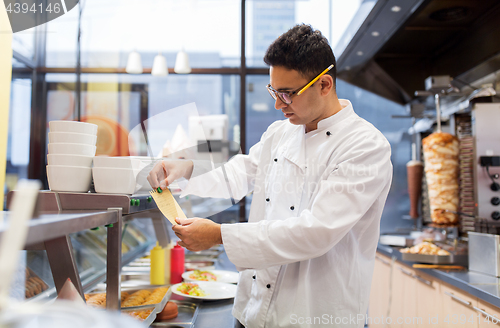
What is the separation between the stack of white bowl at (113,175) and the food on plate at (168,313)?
690mm

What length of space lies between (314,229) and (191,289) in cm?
100

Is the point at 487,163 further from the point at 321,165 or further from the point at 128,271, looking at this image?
the point at 128,271

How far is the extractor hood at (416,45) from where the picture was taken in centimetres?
278

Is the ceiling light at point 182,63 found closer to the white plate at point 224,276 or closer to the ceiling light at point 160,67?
the ceiling light at point 160,67

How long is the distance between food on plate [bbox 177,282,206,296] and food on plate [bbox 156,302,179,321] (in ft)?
A: 0.61

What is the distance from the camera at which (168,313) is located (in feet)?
5.28

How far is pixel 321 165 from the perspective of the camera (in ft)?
4.57

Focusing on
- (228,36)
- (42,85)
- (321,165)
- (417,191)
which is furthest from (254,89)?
(321,165)

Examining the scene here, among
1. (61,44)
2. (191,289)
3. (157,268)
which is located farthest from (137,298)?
(61,44)

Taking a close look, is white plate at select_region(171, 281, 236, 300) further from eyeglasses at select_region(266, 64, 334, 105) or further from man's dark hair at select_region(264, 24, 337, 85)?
man's dark hair at select_region(264, 24, 337, 85)

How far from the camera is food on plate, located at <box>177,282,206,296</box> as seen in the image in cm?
186

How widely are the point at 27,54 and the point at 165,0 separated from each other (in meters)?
1.98

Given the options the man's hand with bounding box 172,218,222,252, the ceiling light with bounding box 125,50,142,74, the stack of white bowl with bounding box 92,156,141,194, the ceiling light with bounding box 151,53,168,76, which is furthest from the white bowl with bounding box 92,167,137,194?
the ceiling light with bounding box 125,50,142,74

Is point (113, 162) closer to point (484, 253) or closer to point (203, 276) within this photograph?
point (203, 276)
